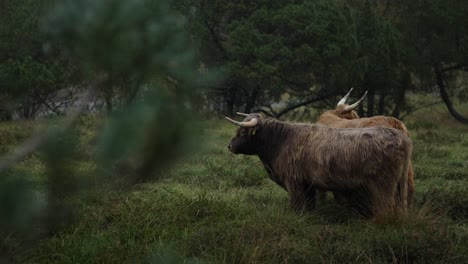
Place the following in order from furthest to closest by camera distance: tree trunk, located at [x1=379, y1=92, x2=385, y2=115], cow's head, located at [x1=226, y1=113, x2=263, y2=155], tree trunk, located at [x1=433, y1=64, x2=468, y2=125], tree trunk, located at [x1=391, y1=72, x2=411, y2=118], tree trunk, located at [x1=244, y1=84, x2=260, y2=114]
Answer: tree trunk, located at [x1=244, y1=84, x2=260, y2=114] < tree trunk, located at [x1=433, y1=64, x2=468, y2=125] < tree trunk, located at [x1=391, y1=72, x2=411, y2=118] < tree trunk, located at [x1=379, y1=92, x2=385, y2=115] < cow's head, located at [x1=226, y1=113, x2=263, y2=155]

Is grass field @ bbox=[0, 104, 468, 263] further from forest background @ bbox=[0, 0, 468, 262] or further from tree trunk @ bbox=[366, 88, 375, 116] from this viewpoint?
tree trunk @ bbox=[366, 88, 375, 116]

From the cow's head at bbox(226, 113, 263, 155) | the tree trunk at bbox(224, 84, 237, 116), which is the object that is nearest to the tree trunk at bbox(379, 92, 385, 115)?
the tree trunk at bbox(224, 84, 237, 116)

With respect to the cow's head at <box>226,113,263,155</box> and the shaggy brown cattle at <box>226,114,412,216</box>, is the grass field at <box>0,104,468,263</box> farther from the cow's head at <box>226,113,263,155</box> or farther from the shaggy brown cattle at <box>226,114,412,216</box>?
the cow's head at <box>226,113,263,155</box>

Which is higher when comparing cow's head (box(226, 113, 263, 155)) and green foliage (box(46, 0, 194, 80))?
green foliage (box(46, 0, 194, 80))

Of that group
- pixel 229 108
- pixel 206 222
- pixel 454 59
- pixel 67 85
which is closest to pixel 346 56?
pixel 454 59

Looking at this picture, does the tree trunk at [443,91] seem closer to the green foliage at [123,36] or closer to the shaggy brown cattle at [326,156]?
the shaggy brown cattle at [326,156]

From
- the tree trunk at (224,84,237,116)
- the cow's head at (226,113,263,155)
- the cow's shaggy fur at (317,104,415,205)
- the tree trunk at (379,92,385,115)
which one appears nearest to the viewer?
the cow's shaggy fur at (317,104,415,205)

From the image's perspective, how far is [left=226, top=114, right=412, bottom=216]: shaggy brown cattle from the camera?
6559 millimetres

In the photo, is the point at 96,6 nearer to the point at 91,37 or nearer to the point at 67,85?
the point at 91,37

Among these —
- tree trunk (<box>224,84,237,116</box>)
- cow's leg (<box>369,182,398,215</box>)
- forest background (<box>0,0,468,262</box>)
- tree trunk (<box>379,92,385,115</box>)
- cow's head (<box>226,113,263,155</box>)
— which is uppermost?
forest background (<box>0,0,468,262</box>)

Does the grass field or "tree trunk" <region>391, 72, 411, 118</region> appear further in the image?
"tree trunk" <region>391, 72, 411, 118</region>

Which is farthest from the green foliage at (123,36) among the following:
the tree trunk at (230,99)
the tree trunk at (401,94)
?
the tree trunk at (230,99)

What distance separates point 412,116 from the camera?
69.2ft

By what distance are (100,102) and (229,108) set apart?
18.0 metres
